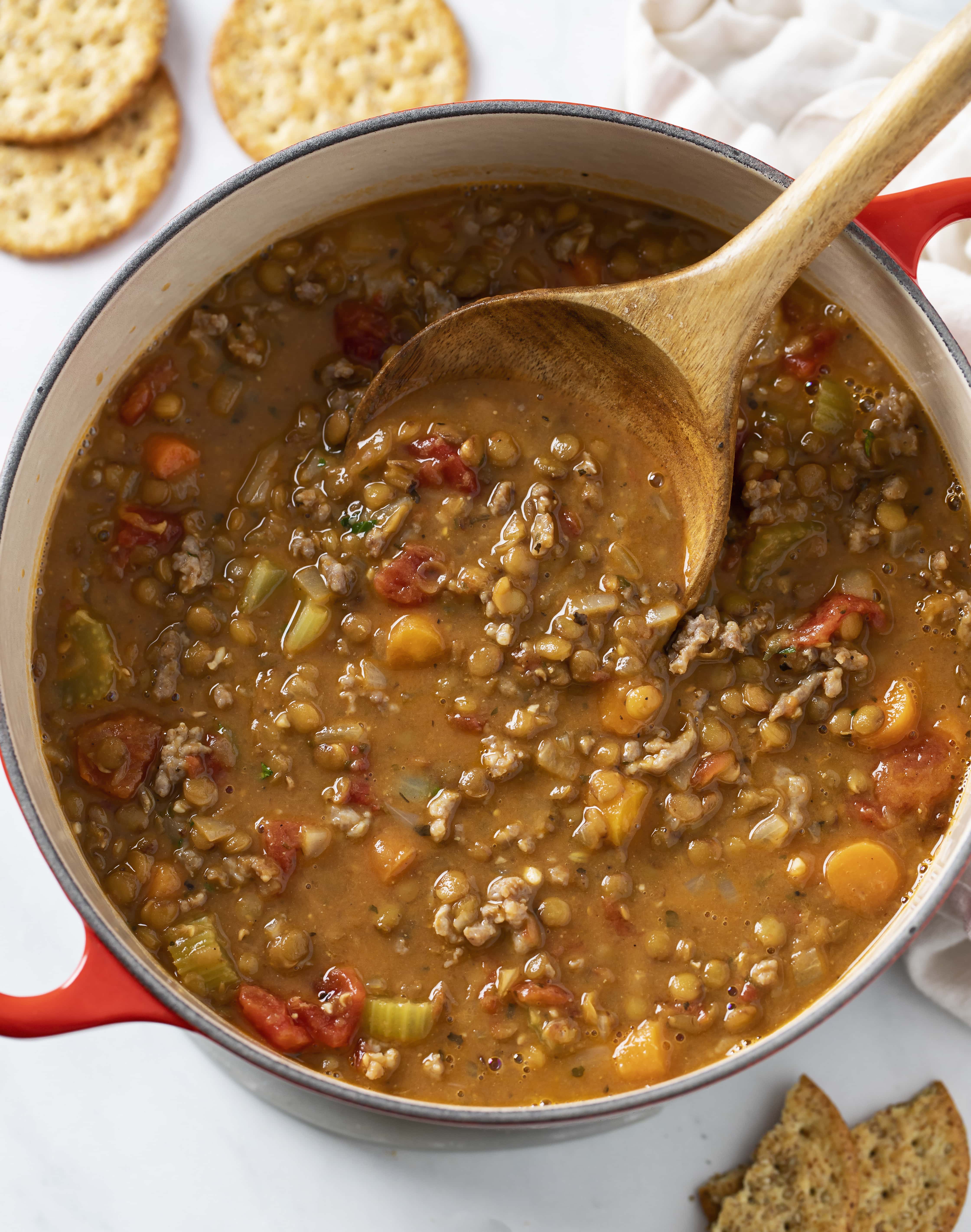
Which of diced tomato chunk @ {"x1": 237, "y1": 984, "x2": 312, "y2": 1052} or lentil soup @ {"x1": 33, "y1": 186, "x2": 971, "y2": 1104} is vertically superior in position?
lentil soup @ {"x1": 33, "y1": 186, "x2": 971, "y2": 1104}

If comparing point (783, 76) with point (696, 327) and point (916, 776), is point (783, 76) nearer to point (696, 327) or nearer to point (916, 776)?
point (696, 327)

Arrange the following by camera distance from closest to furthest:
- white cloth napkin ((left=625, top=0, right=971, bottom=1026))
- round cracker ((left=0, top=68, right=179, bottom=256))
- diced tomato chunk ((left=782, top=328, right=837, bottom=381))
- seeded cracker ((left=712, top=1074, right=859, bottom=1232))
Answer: diced tomato chunk ((left=782, top=328, right=837, bottom=381)) < seeded cracker ((left=712, top=1074, right=859, bottom=1232)) < white cloth napkin ((left=625, top=0, right=971, bottom=1026)) < round cracker ((left=0, top=68, right=179, bottom=256))

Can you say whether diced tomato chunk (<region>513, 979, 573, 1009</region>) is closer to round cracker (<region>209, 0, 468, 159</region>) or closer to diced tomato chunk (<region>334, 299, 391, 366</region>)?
diced tomato chunk (<region>334, 299, 391, 366</region>)

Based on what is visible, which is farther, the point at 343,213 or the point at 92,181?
the point at 92,181

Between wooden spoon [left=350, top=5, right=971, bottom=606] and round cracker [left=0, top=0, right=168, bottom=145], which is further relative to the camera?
round cracker [left=0, top=0, right=168, bottom=145]

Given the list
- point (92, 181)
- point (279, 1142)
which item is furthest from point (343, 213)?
point (279, 1142)

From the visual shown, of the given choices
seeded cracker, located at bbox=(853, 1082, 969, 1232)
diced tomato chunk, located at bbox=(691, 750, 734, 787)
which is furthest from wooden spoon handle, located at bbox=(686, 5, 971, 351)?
seeded cracker, located at bbox=(853, 1082, 969, 1232)
